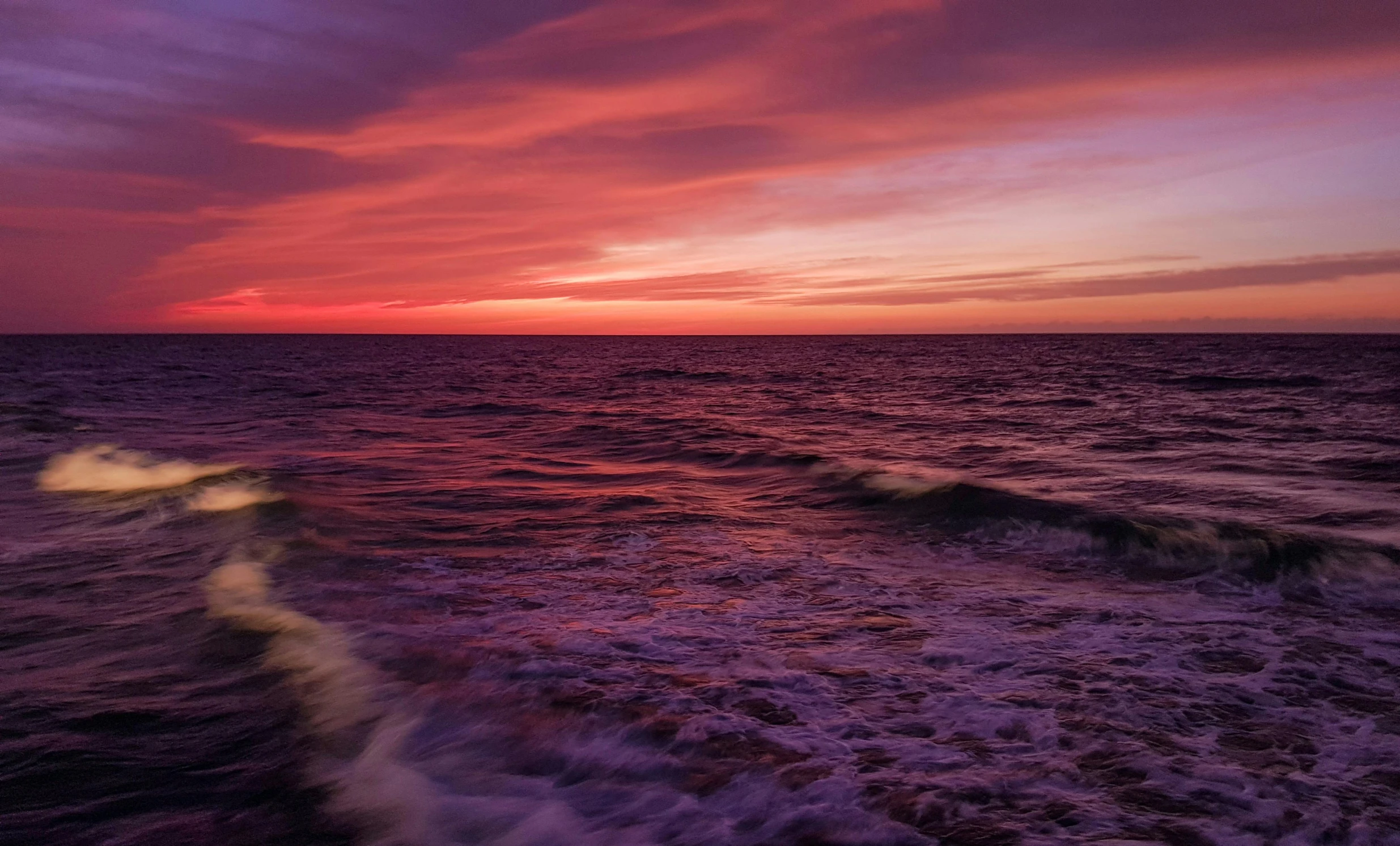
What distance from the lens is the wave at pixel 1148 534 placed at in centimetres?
901

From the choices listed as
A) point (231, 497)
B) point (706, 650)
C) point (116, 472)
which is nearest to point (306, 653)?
point (706, 650)

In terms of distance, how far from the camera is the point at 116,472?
1544cm

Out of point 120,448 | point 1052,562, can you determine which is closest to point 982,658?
point 1052,562

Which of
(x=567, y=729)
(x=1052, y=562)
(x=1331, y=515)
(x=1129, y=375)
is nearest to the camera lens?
(x=567, y=729)

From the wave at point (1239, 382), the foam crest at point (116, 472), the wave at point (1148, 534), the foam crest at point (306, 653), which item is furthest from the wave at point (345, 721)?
the wave at point (1239, 382)

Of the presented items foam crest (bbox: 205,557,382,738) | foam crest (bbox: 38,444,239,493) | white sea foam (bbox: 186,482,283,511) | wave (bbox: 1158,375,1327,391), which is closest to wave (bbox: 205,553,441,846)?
foam crest (bbox: 205,557,382,738)

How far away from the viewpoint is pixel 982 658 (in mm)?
6430

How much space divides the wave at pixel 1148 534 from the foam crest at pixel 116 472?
1240cm

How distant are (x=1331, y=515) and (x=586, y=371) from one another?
55.4 metres

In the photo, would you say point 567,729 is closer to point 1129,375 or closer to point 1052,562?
point 1052,562

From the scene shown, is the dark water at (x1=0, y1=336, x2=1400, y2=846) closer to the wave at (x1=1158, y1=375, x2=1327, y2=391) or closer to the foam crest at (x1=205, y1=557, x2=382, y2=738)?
the foam crest at (x1=205, y1=557, x2=382, y2=738)

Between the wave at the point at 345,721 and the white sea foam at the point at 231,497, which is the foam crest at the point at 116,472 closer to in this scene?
the white sea foam at the point at 231,497

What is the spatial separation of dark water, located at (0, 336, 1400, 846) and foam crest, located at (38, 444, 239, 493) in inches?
6.1

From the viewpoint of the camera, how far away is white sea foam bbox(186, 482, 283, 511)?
12578 millimetres
